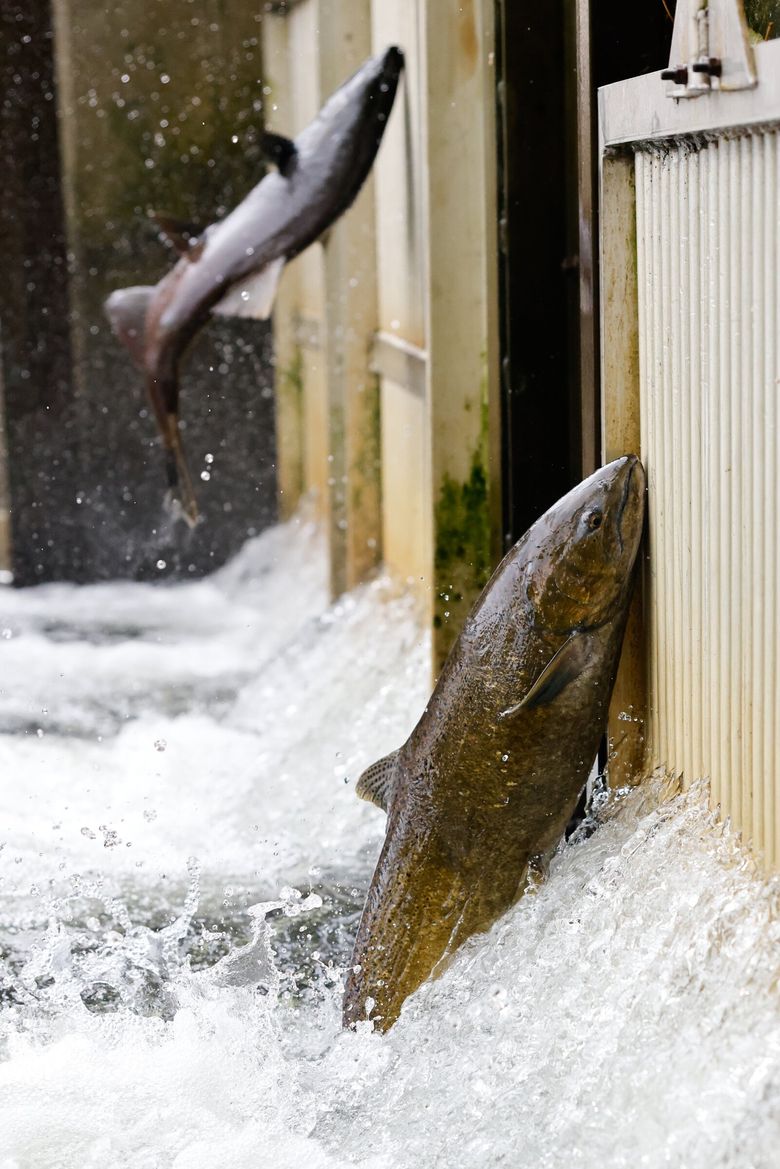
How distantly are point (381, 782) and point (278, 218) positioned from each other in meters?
3.13

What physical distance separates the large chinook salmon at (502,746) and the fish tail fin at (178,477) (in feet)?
10.5

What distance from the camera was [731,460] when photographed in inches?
112

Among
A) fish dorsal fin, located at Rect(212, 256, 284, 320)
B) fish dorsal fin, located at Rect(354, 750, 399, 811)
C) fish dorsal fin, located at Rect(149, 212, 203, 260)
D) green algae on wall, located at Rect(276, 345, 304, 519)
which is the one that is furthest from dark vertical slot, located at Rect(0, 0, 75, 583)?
fish dorsal fin, located at Rect(354, 750, 399, 811)

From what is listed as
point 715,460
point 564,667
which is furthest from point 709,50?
point 564,667

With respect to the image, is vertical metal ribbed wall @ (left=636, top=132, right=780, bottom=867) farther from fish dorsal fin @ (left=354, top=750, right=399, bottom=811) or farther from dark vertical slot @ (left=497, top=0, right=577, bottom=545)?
dark vertical slot @ (left=497, top=0, right=577, bottom=545)

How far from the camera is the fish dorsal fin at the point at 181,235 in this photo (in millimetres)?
6102

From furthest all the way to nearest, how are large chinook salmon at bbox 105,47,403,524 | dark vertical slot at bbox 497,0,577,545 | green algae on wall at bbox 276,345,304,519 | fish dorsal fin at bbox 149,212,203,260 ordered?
green algae on wall at bbox 276,345,304,519 < fish dorsal fin at bbox 149,212,203,260 < large chinook salmon at bbox 105,47,403,524 < dark vertical slot at bbox 497,0,577,545

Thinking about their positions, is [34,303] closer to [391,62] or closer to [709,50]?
[391,62]

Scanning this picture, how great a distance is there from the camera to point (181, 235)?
20.4 ft

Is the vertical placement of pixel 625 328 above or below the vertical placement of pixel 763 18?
below

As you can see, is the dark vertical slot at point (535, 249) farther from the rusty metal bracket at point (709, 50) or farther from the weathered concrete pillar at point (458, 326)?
the rusty metal bracket at point (709, 50)

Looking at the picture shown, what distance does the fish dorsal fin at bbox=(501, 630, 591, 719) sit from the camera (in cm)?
320

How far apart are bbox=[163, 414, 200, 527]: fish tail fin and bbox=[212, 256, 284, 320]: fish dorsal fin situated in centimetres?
68

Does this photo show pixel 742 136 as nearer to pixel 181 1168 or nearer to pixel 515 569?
pixel 515 569
